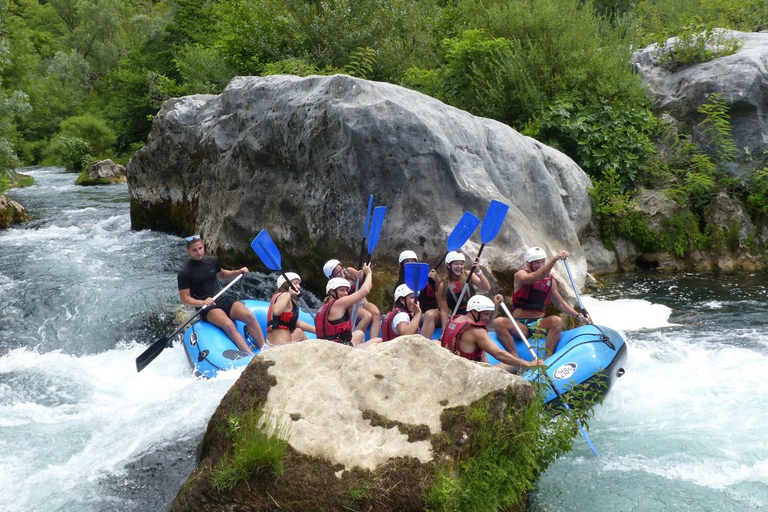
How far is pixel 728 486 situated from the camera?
4156mm

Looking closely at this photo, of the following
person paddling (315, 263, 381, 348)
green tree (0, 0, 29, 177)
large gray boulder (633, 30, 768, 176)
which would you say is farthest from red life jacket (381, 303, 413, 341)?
green tree (0, 0, 29, 177)

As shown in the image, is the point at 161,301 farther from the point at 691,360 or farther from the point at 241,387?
the point at 691,360

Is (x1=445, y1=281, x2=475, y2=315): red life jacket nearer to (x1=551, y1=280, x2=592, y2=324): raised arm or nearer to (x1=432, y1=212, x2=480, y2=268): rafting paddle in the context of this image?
(x1=432, y1=212, x2=480, y2=268): rafting paddle

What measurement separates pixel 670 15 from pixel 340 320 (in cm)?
1255

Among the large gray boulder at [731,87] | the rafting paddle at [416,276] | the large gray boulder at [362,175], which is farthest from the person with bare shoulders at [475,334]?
the large gray boulder at [731,87]

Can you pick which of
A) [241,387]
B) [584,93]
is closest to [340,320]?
[241,387]

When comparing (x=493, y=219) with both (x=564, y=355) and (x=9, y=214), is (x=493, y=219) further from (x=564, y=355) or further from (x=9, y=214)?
(x=9, y=214)

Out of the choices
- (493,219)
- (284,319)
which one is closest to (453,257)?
(493,219)

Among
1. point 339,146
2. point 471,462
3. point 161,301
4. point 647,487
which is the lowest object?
point 161,301

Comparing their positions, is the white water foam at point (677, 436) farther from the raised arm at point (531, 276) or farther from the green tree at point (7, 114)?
the green tree at point (7, 114)

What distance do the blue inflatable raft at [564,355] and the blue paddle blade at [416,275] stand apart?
0.47m

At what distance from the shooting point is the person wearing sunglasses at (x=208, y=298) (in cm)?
633

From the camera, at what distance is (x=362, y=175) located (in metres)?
7.64

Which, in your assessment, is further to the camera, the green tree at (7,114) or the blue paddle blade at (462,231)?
the green tree at (7,114)
